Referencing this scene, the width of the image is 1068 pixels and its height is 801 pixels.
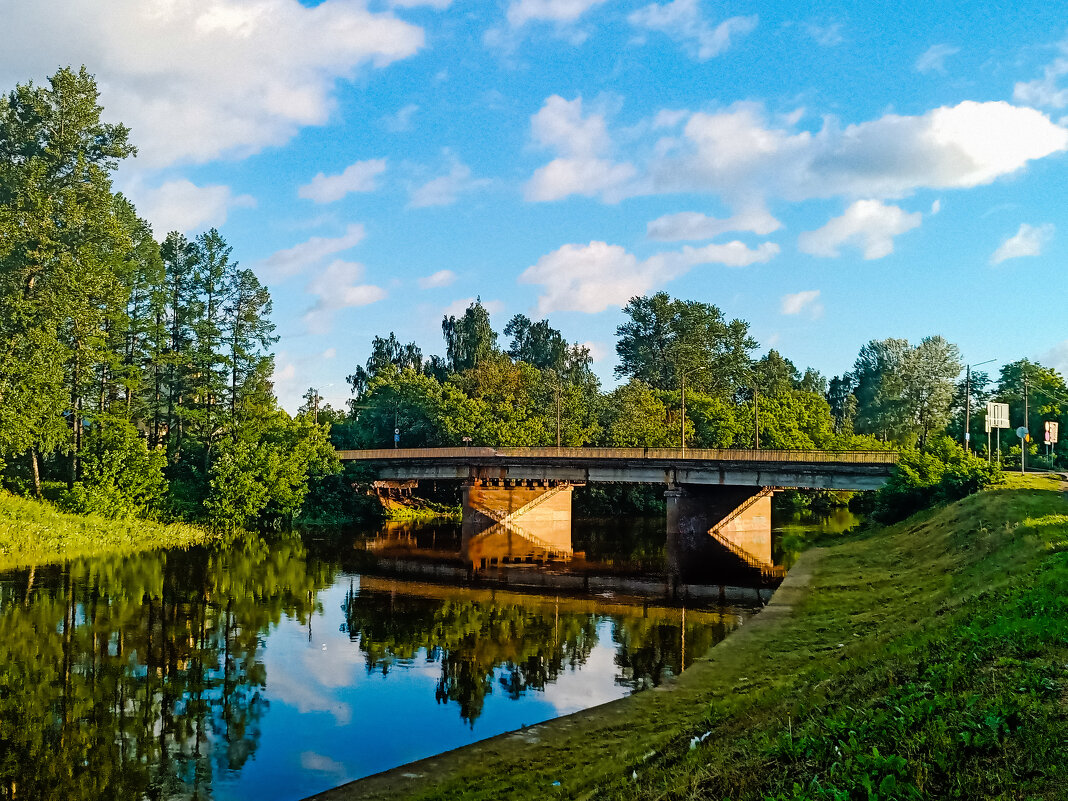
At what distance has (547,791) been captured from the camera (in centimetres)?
1612

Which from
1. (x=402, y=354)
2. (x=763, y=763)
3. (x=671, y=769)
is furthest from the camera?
(x=402, y=354)

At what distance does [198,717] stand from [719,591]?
3153cm

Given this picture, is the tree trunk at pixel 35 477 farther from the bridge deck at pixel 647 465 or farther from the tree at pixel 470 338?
the tree at pixel 470 338

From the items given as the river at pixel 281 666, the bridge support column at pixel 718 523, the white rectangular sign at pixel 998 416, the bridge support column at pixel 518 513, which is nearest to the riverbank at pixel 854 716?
the river at pixel 281 666

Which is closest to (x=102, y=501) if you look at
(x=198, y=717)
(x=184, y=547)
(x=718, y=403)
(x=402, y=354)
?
(x=184, y=547)

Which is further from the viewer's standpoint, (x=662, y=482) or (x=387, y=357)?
(x=387, y=357)

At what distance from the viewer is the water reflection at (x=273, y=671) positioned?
19.8m

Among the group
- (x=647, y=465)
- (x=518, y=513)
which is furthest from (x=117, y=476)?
(x=647, y=465)

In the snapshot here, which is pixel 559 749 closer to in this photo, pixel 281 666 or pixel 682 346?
pixel 281 666

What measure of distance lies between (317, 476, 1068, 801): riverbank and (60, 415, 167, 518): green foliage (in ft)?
164

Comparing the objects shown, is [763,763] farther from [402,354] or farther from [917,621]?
[402,354]

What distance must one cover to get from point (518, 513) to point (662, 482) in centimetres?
1658

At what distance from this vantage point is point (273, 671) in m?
28.6

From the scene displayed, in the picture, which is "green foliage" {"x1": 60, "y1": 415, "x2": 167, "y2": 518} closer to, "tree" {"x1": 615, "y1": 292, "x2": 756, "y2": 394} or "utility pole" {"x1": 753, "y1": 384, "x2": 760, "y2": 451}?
"utility pole" {"x1": 753, "y1": 384, "x2": 760, "y2": 451}
